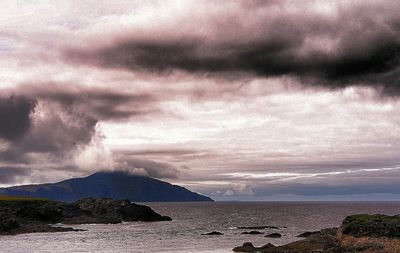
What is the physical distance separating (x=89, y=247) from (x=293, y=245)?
39.1 metres

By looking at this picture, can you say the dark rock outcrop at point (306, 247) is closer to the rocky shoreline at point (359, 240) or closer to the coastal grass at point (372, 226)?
the rocky shoreline at point (359, 240)

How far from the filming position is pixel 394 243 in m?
68.3

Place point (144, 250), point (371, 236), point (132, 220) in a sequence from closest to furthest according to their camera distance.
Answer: point (371, 236) < point (144, 250) < point (132, 220)

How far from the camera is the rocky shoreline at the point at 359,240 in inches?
2699

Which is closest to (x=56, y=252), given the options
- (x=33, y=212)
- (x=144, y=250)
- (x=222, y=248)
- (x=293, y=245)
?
(x=144, y=250)

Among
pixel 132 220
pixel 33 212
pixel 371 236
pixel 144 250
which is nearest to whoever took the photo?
pixel 371 236

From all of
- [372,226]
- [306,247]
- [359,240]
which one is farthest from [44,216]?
[372,226]

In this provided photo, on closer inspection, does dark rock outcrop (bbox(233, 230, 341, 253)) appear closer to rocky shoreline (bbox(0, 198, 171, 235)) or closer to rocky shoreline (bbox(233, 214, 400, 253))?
rocky shoreline (bbox(233, 214, 400, 253))

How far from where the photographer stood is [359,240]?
75.2 metres

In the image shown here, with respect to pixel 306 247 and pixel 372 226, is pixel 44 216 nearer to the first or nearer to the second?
pixel 306 247

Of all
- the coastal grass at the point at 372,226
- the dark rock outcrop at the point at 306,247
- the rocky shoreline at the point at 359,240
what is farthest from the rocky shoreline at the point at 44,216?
the coastal grass at the point at 372,226

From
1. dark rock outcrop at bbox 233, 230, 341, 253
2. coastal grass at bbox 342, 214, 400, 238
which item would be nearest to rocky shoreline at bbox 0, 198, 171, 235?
dark rock outcrop at bbox 233, 230, 341, 253

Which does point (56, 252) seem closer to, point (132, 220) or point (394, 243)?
point (394, 243)

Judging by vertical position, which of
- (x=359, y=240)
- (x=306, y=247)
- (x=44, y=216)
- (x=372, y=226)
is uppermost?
(x=44, y=216)
